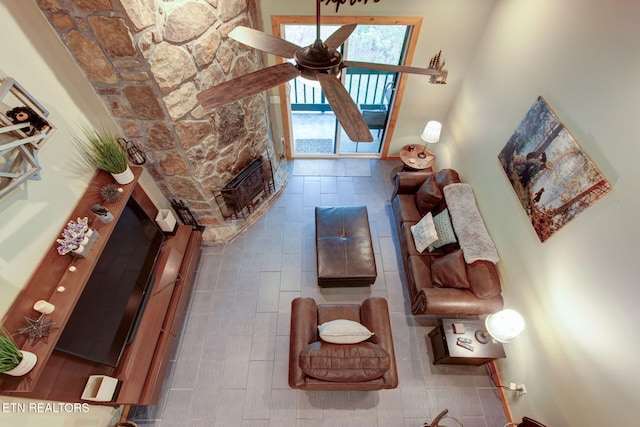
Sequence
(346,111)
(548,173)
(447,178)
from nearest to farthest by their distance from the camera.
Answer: (346,111)
(548,173)
(447,178)

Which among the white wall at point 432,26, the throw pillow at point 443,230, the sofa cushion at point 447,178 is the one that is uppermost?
the white wall at point 432,26

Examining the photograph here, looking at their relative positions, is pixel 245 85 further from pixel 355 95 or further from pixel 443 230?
pixel 355 95

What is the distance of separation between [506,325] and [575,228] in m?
0.93

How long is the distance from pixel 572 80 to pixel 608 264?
1351 mm

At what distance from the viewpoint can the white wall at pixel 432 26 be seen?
3162mm

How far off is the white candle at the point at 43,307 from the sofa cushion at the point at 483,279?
3327 millimetres

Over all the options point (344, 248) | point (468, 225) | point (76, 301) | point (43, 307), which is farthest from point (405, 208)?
point (43, 307)

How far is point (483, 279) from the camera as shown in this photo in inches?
112

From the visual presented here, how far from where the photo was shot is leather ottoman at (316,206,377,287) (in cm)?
331

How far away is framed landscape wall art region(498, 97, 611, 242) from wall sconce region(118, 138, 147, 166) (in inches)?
139

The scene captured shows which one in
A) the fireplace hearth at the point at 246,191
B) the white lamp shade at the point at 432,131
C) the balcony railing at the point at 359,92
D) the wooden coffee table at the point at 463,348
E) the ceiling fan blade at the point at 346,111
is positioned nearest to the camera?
the ceiling fan blade at the point at 346,111

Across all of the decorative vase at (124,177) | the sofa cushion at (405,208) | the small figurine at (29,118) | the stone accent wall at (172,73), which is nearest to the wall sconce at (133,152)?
the stone accent wall at (172,73)

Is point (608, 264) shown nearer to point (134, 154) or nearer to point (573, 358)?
point (573, 358)

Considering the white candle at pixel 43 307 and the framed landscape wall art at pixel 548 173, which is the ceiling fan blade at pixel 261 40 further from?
the framed landscape wall art at pixel 548 173
